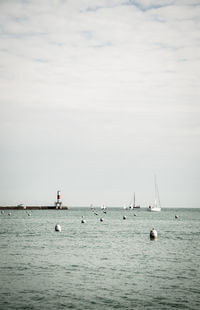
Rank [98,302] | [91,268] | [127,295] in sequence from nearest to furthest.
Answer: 1. [98,302]
2. [127,295]
3. [91,268]

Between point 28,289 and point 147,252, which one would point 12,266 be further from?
point 147,252

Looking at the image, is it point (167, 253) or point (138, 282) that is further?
point (167, 253)

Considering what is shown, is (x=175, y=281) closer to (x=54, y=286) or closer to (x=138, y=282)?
(x=138, y=282)

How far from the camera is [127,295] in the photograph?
25344 mm

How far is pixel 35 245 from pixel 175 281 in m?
26.3

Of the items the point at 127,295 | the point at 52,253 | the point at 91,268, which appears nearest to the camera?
the point at 127,295

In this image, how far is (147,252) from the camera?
4641 centimetres

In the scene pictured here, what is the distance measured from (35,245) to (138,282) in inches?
994

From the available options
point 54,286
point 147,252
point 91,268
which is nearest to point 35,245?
point 147,252

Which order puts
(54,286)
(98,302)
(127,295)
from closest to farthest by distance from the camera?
(98,302) < (127,295) < (54,286)

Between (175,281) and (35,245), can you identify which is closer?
(175,281)

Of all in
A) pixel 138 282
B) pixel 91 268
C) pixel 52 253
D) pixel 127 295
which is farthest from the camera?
pixel 52 253

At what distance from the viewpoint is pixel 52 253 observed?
43.6 m

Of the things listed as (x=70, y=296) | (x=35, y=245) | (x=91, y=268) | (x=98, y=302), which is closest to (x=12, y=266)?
(x=91, y=268)
